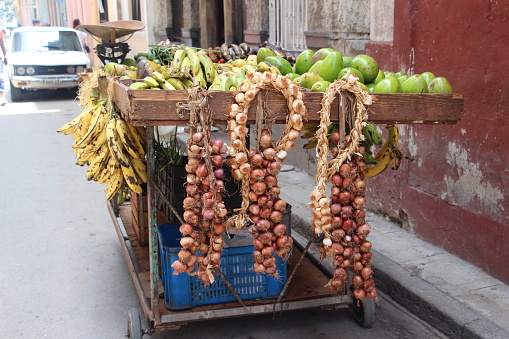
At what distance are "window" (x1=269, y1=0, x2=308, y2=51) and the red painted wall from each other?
2494 mm

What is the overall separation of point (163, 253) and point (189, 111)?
3.45 ft

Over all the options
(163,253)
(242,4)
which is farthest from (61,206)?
(242,4)

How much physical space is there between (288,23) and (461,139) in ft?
14.0

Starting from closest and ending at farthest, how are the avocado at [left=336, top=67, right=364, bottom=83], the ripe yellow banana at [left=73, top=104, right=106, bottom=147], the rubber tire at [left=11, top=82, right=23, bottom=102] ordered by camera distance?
the avocado at [left=336, top=67, right=364, bottom=83] → the ripe yellow banana at [left=73, top=104, right=106, bottom=147] → the rubber tire at [left=11, top=82, right=23, bottom=102]

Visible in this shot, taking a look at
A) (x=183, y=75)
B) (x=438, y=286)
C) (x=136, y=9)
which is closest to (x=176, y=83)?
(x=183, y=75)

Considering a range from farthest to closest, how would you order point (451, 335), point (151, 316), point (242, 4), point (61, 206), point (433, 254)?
point (242, 4) → point (61, 206) → point (433, 254) → point (451, 335) → point (151, 316)

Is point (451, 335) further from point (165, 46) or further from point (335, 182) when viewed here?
point (165, 46)

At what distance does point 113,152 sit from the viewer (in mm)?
3492

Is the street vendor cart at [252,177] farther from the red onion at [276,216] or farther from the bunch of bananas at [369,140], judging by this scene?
the bunch of bananas at [369,140]

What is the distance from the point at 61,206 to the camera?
667 centimetres

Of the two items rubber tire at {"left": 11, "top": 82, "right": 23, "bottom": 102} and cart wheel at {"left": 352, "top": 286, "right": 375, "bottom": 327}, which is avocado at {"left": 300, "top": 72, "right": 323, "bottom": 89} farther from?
rubber tire at {"left": 11, "top": 82, "right": 23, "bottom": 102}

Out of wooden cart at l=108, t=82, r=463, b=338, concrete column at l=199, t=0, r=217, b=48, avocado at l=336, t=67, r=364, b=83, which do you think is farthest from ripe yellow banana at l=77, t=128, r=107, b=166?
concrete column at l=199, t=0, r=217, b=48

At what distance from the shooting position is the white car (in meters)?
15.4

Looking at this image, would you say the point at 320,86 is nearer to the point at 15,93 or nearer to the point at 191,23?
the point at 191,23
